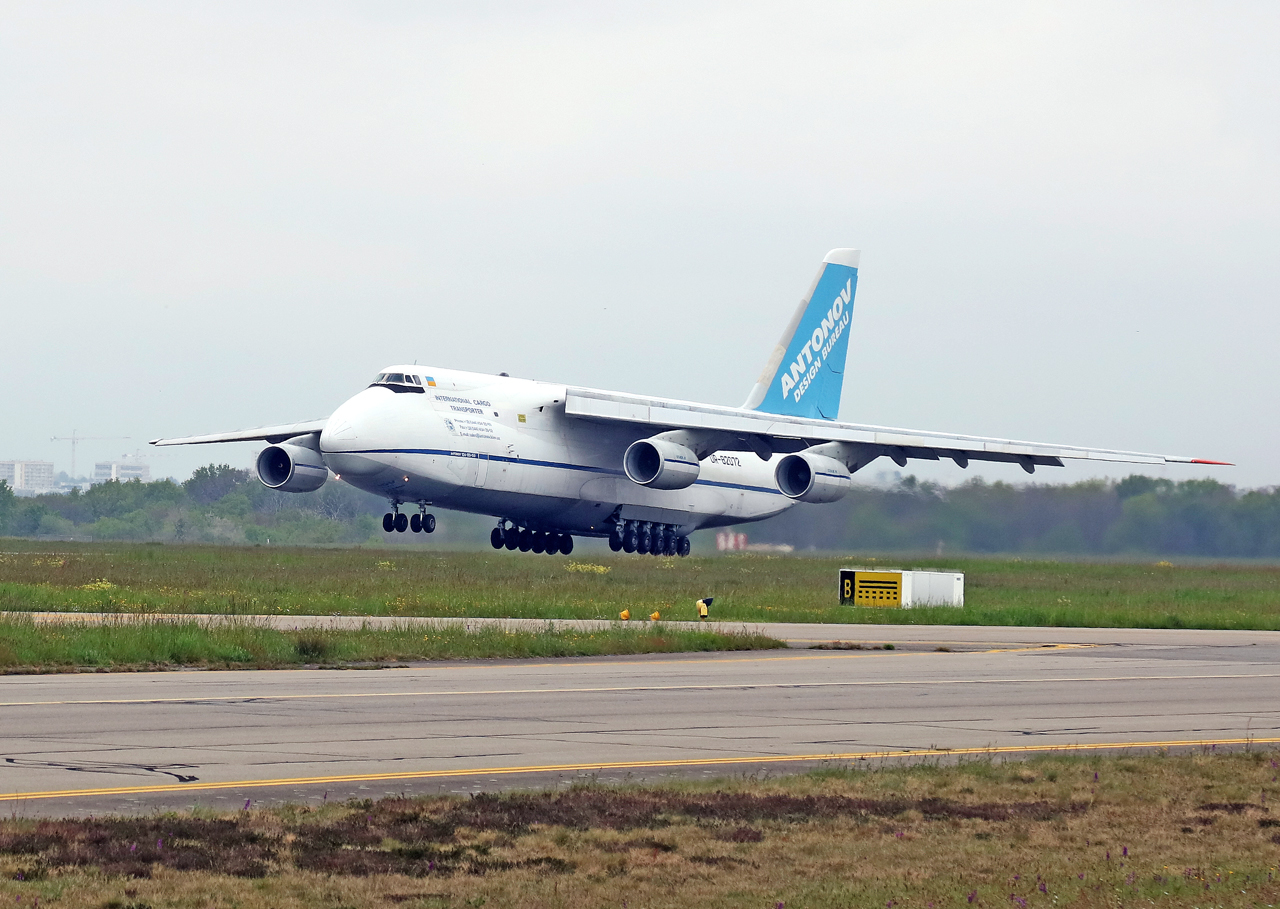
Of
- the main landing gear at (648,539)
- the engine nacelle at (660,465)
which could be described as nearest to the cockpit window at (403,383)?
the engine nacelle at (660,465)

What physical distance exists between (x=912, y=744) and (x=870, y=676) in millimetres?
5646

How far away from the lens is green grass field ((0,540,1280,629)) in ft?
89.3

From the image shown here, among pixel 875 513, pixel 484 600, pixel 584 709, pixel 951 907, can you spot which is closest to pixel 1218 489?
pixel 875 513

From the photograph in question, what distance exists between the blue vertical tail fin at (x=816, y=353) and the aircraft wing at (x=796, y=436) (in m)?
5.38

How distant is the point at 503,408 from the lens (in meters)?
42.7

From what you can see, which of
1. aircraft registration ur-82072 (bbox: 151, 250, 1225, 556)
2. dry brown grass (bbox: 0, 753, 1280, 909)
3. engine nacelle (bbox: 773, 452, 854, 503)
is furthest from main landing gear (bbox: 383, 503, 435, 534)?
dry brown grass (bbox: 0, 753, 1280, 909)

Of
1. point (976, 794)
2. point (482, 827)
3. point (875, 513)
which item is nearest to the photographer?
point (482, 827)

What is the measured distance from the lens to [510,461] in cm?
4178

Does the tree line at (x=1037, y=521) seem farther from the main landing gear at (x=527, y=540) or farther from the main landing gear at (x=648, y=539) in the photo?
Result: the main landing gear at (x=648, y=539)

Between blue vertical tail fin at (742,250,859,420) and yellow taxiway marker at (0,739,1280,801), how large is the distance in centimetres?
4011

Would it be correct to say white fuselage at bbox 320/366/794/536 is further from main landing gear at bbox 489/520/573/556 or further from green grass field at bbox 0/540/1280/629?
green grass field at bbox 0/540/1280/629

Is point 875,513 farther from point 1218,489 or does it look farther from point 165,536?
point 165,536

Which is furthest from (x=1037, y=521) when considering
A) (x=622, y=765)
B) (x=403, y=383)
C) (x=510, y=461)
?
(x=622, y=765)

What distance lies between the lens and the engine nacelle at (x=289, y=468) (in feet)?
148
